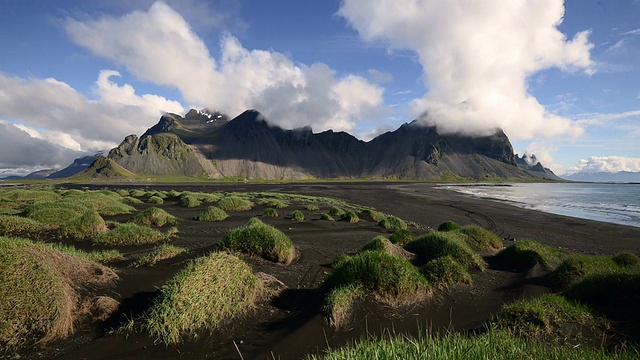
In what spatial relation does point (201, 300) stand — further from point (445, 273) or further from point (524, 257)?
point (524, 257)

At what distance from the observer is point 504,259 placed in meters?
14.9

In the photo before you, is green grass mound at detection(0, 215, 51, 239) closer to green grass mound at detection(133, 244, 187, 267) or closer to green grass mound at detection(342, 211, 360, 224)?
green grass mound at detection(133, 244, 187, 267)

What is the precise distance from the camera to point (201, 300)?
6930mm

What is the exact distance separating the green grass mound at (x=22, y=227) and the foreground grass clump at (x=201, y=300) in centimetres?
1445

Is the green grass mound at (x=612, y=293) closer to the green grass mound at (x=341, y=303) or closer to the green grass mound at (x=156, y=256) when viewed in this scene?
the green grass mound at (x=341, y=303)

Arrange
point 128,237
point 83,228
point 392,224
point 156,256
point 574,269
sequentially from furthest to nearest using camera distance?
point 392,224 → point 83,228 → point 128,237 → point 574,269 → point 156,256

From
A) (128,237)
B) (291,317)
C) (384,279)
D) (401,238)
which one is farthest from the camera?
(401,238)

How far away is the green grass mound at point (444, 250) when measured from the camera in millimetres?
12933

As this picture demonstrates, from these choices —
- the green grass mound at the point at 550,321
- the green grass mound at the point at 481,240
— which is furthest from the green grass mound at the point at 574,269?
the green grass mound at the point at 481,240

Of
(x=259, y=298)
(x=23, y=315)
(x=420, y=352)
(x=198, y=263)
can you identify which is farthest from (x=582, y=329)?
(x=23, y=315)

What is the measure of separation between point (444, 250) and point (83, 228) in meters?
19.6

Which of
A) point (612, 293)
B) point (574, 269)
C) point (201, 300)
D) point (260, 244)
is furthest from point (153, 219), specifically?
point (612, 293)

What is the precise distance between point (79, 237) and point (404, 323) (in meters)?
17.6

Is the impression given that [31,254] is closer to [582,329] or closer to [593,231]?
[582,329]
